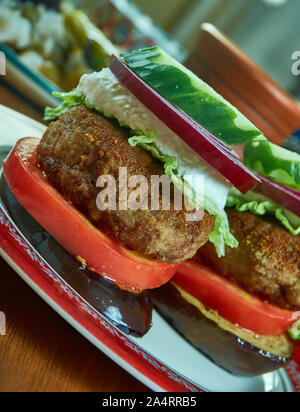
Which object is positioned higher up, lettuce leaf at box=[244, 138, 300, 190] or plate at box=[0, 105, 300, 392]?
lettuce leaf at box=[244, 138, 300, 190]

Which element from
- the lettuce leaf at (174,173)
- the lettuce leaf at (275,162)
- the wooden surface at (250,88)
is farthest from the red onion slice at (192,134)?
the wooden surface at (250,88)

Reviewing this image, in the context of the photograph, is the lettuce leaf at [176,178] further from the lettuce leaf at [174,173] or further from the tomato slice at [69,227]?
the tomato slice at [69,227]

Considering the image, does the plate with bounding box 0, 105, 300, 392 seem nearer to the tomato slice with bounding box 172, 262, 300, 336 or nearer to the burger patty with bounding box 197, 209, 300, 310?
the tomato slice with bounding box 172, 262, 300, 336

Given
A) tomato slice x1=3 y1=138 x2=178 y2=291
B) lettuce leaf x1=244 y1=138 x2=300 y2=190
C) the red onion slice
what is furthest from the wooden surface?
tomato slice x1=3 y1=138 x2=178 y2=291

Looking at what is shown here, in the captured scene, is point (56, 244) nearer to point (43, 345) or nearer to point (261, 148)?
point (43, 345)

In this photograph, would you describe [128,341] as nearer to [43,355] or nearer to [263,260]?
[43,355]
